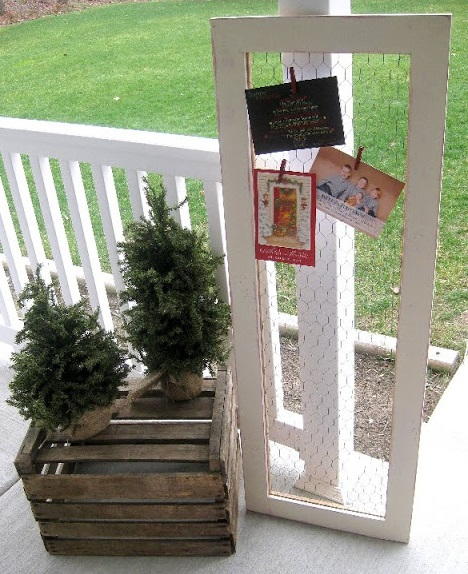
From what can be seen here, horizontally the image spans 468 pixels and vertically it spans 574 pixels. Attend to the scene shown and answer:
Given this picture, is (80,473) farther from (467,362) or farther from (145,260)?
(467,362)

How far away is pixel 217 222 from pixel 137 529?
2.29 ft

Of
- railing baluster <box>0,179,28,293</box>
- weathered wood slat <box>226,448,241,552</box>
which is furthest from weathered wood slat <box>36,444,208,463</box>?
railing baluster <box>0,179,28,293</box>

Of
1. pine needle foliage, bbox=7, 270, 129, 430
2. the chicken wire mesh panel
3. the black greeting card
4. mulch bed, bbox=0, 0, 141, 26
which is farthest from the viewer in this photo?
mulch bed, bbox=0, 0, 141, 26

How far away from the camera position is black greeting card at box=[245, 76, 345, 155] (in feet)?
3.28

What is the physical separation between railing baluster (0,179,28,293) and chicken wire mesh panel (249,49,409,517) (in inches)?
31.5

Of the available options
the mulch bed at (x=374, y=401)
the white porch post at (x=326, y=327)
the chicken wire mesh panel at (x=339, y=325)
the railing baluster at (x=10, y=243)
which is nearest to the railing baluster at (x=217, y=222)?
the chicken wire mesh panel at (x=339, y=325)

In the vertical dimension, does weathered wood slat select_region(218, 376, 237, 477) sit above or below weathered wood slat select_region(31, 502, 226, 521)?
above

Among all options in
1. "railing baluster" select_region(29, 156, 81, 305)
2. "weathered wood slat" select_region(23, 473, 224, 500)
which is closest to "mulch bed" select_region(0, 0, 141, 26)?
"railing baluster" select_region(29, 156, 81, 305)

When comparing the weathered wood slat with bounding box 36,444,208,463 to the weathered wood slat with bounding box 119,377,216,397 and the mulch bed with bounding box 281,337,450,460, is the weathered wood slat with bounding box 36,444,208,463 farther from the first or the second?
the mulch bed with bounding box 281,337,450,460

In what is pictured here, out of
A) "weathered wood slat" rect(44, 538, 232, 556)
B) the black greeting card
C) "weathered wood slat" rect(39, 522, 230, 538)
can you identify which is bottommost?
"weathered wood slat" rect(44, 538, 232, 556)

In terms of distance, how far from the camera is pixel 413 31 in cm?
89

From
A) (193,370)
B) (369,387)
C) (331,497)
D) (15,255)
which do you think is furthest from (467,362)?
(15,255)

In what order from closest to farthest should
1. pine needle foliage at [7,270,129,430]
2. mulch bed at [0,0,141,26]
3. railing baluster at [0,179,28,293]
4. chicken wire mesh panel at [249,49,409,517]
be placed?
chicken wire mesh panel at [249,49,409,517] → pine needle foliage at [7,270,129,430] → railing baluster at [0,179,28,293] → mulch bed at [0,0,141,26]

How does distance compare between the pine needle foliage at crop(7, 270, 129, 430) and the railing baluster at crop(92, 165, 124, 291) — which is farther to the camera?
the railing baluster at crop(92, 165, 124, 291)
